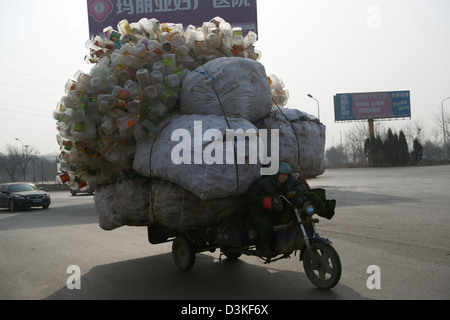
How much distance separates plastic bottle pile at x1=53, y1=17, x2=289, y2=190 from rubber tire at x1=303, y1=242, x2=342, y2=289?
7.39 feet

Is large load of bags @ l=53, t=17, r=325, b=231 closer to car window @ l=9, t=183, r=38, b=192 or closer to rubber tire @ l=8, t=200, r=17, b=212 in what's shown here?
rubber tire @ l=8, t=200, r=17, b=212

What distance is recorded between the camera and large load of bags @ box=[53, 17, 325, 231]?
174 inches

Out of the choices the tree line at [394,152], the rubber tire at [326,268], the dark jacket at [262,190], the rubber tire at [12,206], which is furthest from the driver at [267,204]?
the tree line at [394,152]

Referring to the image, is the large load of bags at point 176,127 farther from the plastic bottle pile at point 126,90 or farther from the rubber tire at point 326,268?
the rubber tire at point 326,268

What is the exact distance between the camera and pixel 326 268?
4.53 metres

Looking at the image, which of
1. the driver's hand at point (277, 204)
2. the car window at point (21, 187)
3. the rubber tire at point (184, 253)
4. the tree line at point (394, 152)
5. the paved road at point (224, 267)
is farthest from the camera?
the tree line at point (394, 152)

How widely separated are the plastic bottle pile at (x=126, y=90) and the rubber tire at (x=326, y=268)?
2253mm

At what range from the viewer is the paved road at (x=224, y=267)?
189 inches

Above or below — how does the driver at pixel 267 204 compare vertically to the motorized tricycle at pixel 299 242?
above

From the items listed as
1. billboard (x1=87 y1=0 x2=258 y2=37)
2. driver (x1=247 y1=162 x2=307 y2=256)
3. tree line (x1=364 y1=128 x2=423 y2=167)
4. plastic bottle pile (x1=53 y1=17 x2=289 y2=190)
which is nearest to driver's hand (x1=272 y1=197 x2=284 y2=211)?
driver (x1=247 y1=162 x2=307 y2=256)

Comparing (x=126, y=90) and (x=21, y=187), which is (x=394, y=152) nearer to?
(x=21, y=187)

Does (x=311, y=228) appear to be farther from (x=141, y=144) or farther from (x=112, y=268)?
(x=112, y=268)

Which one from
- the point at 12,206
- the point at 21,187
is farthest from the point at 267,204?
the point at 21,187

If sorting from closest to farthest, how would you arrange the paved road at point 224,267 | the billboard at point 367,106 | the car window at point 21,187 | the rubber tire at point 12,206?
the paved road at point 224,267 < the rubber tire at point 12,206 < the car window at point 21,187 < the billboard at point 367,106
